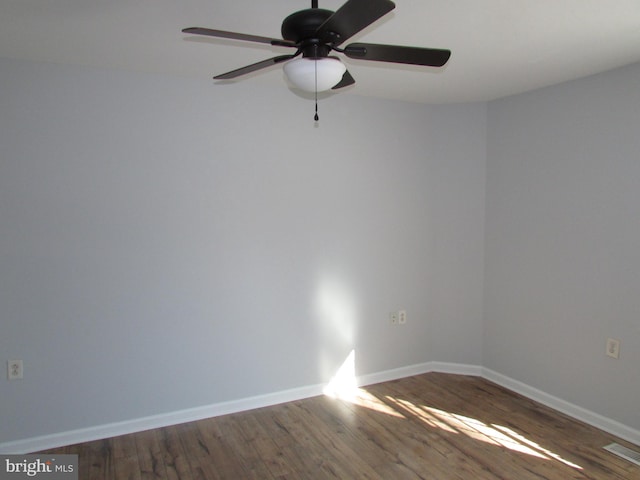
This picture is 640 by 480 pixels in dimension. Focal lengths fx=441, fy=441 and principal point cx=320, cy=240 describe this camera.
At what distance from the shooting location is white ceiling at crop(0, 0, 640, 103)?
186cm

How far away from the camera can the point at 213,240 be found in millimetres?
3027

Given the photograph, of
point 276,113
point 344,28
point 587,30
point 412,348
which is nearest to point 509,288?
point 412,348

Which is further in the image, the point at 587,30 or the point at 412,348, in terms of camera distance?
the point at 412,348

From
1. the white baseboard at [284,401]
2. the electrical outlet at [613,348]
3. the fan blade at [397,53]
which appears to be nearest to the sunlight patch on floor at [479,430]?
the white baseboard at [284,401]

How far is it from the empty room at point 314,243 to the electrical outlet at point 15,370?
0.02 metres

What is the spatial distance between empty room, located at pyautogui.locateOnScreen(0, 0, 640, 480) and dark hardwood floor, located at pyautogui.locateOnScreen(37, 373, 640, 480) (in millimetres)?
17

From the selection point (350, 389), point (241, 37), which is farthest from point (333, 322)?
point (241, 37)

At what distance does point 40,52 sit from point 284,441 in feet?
8.71

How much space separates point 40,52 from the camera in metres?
2.41

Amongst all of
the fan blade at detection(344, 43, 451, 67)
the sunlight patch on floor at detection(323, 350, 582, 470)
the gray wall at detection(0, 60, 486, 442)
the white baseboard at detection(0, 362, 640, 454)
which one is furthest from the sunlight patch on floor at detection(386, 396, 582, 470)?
the fan blade at detection(344, 43, 451, 67)

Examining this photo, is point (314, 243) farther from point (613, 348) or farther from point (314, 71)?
point (613, 348)

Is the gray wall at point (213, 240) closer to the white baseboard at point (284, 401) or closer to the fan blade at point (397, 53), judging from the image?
the white baseboard at point (284, 401)

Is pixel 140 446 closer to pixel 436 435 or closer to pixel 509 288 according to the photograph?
pixel 436 435

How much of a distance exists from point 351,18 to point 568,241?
2519 mm
